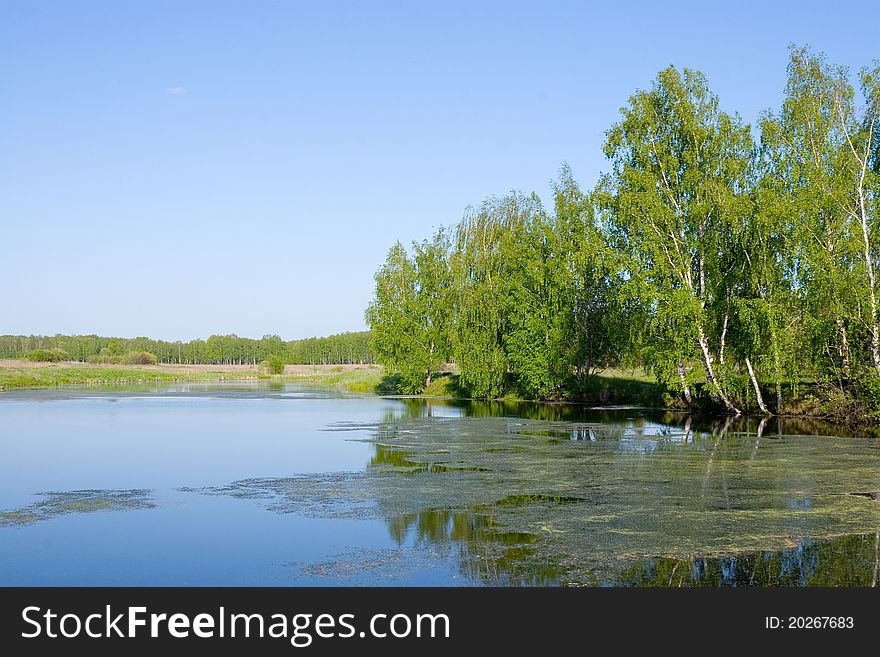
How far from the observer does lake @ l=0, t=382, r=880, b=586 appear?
9430 mm

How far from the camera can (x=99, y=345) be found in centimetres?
18550

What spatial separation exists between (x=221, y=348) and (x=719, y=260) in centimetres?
16572

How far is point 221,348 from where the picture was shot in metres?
188

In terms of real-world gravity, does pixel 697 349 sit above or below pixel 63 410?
above

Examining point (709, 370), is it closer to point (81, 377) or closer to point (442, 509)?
point (442, 509)

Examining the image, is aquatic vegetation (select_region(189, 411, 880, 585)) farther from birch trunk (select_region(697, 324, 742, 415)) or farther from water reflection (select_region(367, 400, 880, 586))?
birch trunk (select_region(697, 324, 742, 415))

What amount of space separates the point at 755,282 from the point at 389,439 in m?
16.8

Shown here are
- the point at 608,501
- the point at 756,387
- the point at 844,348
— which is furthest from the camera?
the point at 756,387

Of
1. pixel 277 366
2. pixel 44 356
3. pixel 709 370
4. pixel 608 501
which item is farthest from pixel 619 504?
A: pixel 44 356

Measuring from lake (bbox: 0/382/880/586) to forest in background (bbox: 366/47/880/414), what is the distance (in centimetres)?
515

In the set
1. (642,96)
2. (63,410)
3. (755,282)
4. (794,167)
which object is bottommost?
(63,410)
